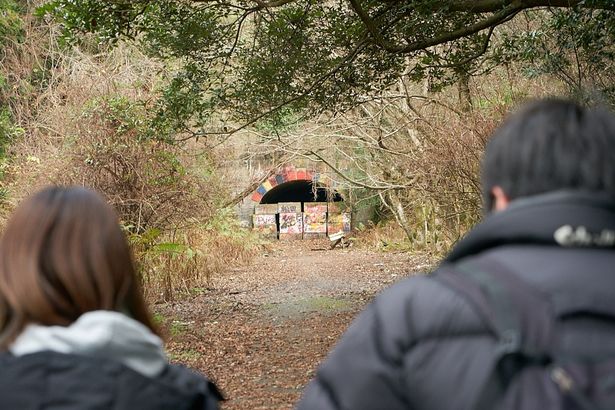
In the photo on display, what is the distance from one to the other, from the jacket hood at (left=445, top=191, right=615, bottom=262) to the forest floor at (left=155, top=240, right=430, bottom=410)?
4.90 feet

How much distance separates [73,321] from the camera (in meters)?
A: 1.73

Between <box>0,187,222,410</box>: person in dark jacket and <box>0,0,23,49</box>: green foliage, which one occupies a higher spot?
<box>0,0,23,49</box>: green foliage

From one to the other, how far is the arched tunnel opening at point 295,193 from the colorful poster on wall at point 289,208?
103 cm

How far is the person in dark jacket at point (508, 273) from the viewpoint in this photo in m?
1.37

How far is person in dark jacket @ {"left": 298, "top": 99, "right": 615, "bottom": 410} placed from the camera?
4.48 ft

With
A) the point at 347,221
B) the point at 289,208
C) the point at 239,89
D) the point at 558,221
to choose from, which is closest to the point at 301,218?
the point at 289,208

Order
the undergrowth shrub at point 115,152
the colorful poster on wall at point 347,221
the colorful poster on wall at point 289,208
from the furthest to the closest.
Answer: the colorful poster on wall at point 289,208
the colorful poster on wall at point 347,221
the undergrowth shrub at point 115,152

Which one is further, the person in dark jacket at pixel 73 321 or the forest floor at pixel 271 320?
the forest floor at pixel 271 320

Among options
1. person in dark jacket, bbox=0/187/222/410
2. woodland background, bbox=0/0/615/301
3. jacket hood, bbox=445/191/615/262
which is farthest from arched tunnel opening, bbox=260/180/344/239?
jacket hood, bbox=445/191/615/262

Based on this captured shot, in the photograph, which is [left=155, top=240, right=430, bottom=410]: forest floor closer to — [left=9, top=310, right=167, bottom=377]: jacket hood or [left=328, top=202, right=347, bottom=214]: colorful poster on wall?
[left=9, top=310, right=167, bottom=377]: jacket hood

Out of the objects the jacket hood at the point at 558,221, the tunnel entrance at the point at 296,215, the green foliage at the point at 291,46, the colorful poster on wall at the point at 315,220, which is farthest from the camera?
the colorful poster on wall at the point at 315,220

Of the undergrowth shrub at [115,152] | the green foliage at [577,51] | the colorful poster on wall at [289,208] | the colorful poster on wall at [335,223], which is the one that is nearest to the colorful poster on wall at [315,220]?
the colorful poster on wall at [335,223]

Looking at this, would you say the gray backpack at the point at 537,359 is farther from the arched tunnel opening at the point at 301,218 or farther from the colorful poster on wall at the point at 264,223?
the arched tunnel opening at the point at 301,218

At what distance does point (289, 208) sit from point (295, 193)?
13.5 feet
